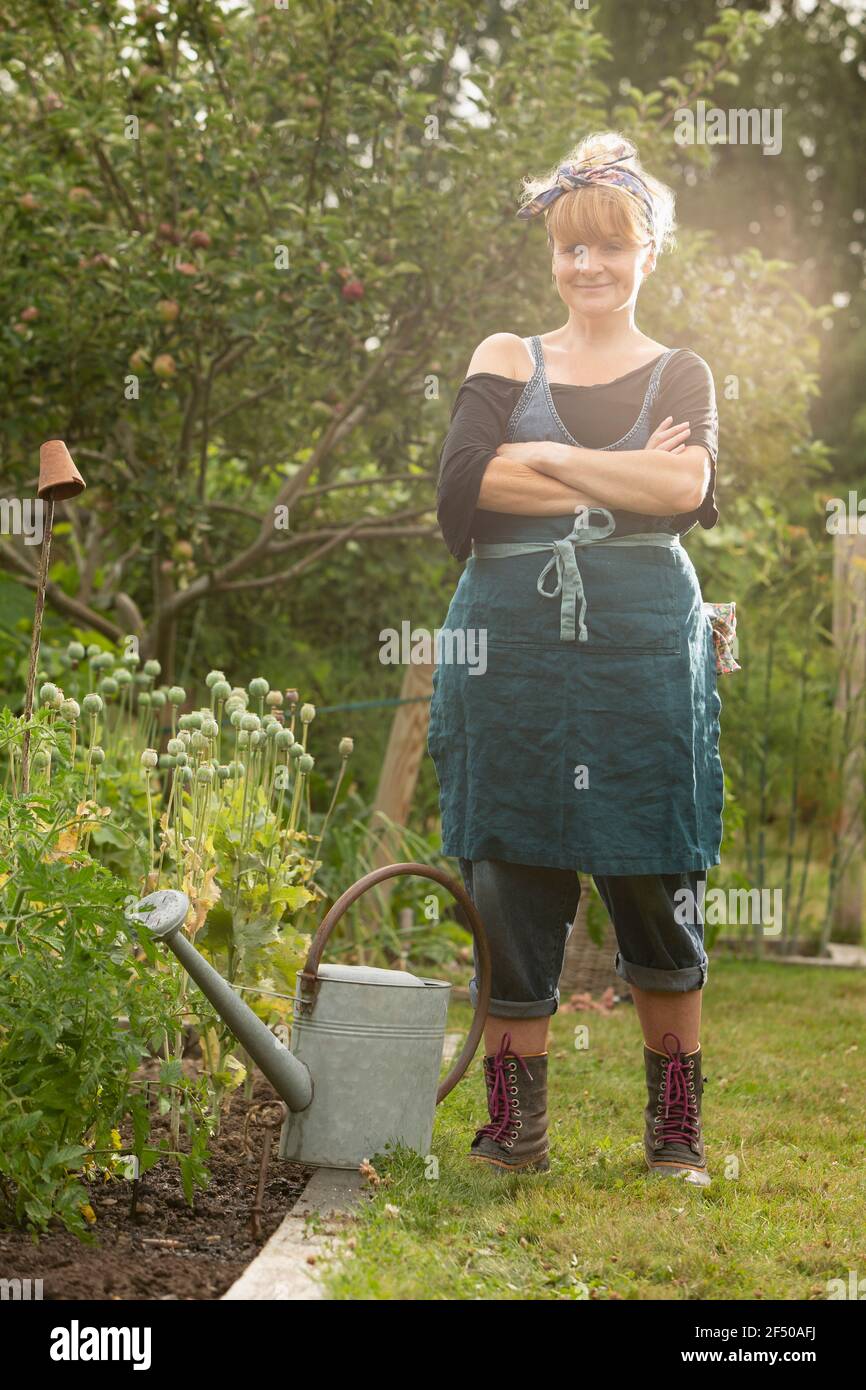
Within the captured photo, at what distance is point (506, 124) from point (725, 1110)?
9.74 feet

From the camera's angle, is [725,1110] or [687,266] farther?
[687,266]

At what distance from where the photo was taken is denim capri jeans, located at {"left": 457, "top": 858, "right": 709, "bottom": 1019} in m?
2.46

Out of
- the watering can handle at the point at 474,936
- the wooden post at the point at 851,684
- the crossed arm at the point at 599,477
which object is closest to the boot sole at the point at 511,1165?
the watering can handle at the point at 474,936

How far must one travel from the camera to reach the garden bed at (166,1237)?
1.89m

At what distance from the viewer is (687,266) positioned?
4.70 metres

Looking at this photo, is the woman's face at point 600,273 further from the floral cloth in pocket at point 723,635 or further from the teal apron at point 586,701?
the floral cloth in pocket at point 723,635

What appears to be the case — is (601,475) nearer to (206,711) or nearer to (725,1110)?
(206,711)

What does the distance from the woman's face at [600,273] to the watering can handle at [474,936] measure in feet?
3.37

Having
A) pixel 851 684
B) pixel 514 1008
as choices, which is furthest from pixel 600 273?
pixel 851 684

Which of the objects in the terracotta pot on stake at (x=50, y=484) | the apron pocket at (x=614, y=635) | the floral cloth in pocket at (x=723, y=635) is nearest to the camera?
the terracotta pot on stake at (x=50, y=484)

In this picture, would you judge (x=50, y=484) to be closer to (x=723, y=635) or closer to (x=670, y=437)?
(x=670, y=437)

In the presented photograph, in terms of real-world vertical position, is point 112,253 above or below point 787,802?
above
